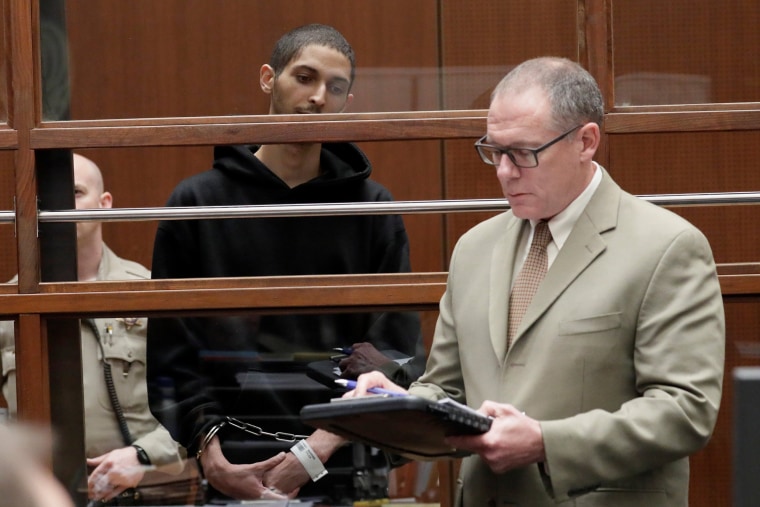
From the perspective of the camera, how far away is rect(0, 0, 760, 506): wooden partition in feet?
13.3

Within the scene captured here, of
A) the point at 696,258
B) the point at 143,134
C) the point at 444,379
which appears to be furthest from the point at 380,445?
the point at 143,134

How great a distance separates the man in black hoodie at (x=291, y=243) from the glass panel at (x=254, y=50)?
7 centimetres

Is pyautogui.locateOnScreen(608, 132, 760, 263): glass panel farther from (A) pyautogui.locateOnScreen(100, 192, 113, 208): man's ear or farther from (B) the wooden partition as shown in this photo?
(A) pyautogui.locateOnScreen(100, 192, 113, 208): man's ear

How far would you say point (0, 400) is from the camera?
13.5ft

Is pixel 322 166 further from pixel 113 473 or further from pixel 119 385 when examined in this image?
pixel 113 473

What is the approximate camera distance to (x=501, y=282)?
3.18 metres

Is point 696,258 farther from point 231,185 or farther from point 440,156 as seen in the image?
point 231,185

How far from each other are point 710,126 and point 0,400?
240cm

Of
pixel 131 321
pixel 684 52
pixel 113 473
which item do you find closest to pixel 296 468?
pixel 113 473

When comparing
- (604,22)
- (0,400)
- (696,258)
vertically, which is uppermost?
(604,22)

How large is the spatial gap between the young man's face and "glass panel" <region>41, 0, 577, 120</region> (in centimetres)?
4

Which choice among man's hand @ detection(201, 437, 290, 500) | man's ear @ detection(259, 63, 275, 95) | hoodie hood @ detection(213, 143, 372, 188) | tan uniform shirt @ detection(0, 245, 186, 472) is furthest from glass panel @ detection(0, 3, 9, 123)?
man's hand @ detection(201, 437, 290, 500)

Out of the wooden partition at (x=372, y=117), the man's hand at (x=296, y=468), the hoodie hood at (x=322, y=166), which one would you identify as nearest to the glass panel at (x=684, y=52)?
the wooden partition at (x=372, y=117)

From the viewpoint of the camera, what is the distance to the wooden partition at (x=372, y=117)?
4.06 meters
